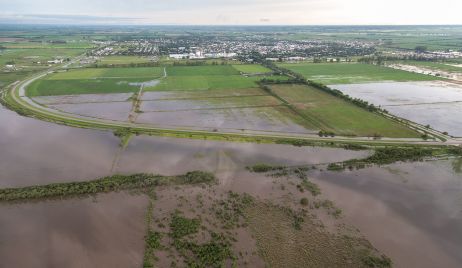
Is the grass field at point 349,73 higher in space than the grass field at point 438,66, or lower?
lower

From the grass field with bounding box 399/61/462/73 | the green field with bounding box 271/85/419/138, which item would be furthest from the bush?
the grass field with bounding box 399/61/462/73

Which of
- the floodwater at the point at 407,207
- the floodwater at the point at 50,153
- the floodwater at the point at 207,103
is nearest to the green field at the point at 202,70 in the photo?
the floodwater at the point at 207,103

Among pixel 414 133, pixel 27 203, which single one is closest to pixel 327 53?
pixel 414 133

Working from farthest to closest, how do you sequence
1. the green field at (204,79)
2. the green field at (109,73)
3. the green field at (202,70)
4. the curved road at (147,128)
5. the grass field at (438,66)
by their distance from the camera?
1. the grass field at (438,66)
2. the green field at (202,70)
3. the green field at (109,73)
4. the green field at (204,79)
5. the curved road at (147,128)

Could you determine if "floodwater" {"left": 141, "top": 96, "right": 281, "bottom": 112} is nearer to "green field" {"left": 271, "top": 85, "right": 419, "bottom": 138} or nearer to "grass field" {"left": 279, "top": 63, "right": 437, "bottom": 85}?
"green field" {"left": 271, "top": 85, "right": 419, "bottom": 138}

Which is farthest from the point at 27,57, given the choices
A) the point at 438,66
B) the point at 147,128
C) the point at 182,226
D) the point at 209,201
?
the point at 438,66

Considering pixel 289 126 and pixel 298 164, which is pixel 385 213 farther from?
pixel 289 126

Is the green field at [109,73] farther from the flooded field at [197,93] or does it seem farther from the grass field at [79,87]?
the flooded field at [197,93]
